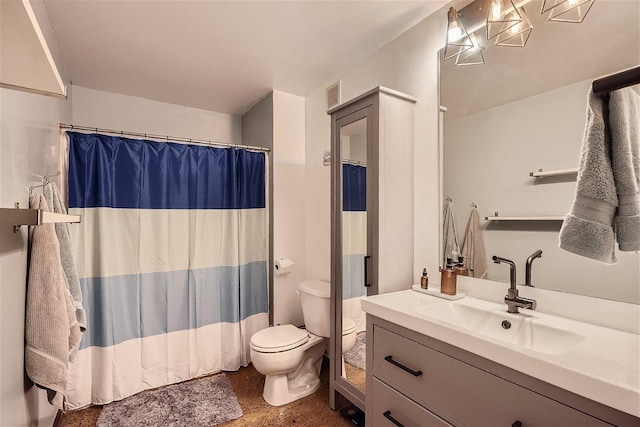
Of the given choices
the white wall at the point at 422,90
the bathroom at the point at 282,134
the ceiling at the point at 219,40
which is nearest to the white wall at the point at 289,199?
the bathroom at the point at 282,134

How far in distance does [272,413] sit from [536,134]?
220 cm

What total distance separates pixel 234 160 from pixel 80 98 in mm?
1510

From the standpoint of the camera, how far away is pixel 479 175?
1.57 m

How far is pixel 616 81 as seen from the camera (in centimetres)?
74

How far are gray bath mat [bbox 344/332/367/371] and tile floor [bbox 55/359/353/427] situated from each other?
1.29 feet

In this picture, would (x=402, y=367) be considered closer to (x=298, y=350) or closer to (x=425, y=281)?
(x=425, y=281)

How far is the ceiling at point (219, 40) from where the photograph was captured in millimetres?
1746

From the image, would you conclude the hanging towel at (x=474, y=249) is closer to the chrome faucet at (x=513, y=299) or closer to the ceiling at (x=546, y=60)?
the chrome faucet at (x=513, y=299)

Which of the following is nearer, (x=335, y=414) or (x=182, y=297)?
(x=335, y=414)

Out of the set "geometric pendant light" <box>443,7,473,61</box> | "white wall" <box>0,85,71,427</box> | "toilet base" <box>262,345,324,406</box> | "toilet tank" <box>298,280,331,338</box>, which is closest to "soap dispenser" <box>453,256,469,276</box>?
"toilet tank" <box>298,280,331,338</box>

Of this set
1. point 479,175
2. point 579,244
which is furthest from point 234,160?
point 579,244

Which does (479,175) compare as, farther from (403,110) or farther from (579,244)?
(579,244)

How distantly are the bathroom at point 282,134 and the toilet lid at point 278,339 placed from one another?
482mm

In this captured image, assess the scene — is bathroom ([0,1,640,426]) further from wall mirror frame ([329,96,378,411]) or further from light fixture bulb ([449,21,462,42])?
wall mirror frame ([329,96,378,411])
